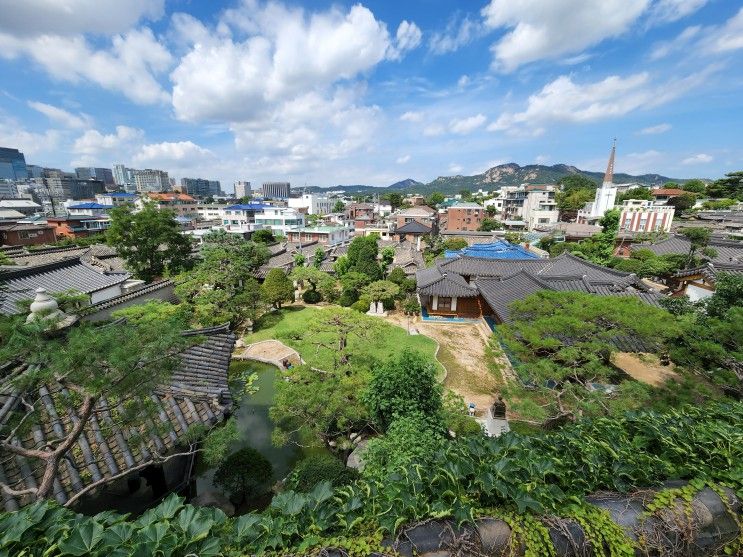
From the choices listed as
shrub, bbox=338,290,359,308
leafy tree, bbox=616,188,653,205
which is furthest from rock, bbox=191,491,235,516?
leafy tree, bbox=616,188,653,205

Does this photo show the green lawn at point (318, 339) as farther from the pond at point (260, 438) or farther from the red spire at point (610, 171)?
the red spire at point (610, 171)

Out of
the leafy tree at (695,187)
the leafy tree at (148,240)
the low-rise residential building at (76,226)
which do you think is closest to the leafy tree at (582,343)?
the leafy tree at (148,240)

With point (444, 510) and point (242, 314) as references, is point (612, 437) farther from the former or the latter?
point (242, 314)

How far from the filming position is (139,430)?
5.24 meters

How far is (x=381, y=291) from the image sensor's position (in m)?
24.8

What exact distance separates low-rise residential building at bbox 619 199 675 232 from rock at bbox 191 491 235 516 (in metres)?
64.6

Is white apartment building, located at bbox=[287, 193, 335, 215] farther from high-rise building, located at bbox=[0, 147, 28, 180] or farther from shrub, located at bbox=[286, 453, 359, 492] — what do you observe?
high-rise building, located at bbox=[0, 147, 28, 180]

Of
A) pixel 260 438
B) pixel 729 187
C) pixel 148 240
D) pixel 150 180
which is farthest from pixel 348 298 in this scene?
pixel 150 180

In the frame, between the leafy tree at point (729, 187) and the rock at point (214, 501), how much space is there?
9909 cm

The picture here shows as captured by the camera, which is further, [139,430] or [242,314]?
[242,314]

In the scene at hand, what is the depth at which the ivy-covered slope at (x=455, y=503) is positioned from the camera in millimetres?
2336

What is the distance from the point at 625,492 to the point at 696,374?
→ 1038 cm

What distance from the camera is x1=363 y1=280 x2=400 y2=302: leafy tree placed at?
24.5 meters

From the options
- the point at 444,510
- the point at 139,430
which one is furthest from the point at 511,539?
the point at 139,430
